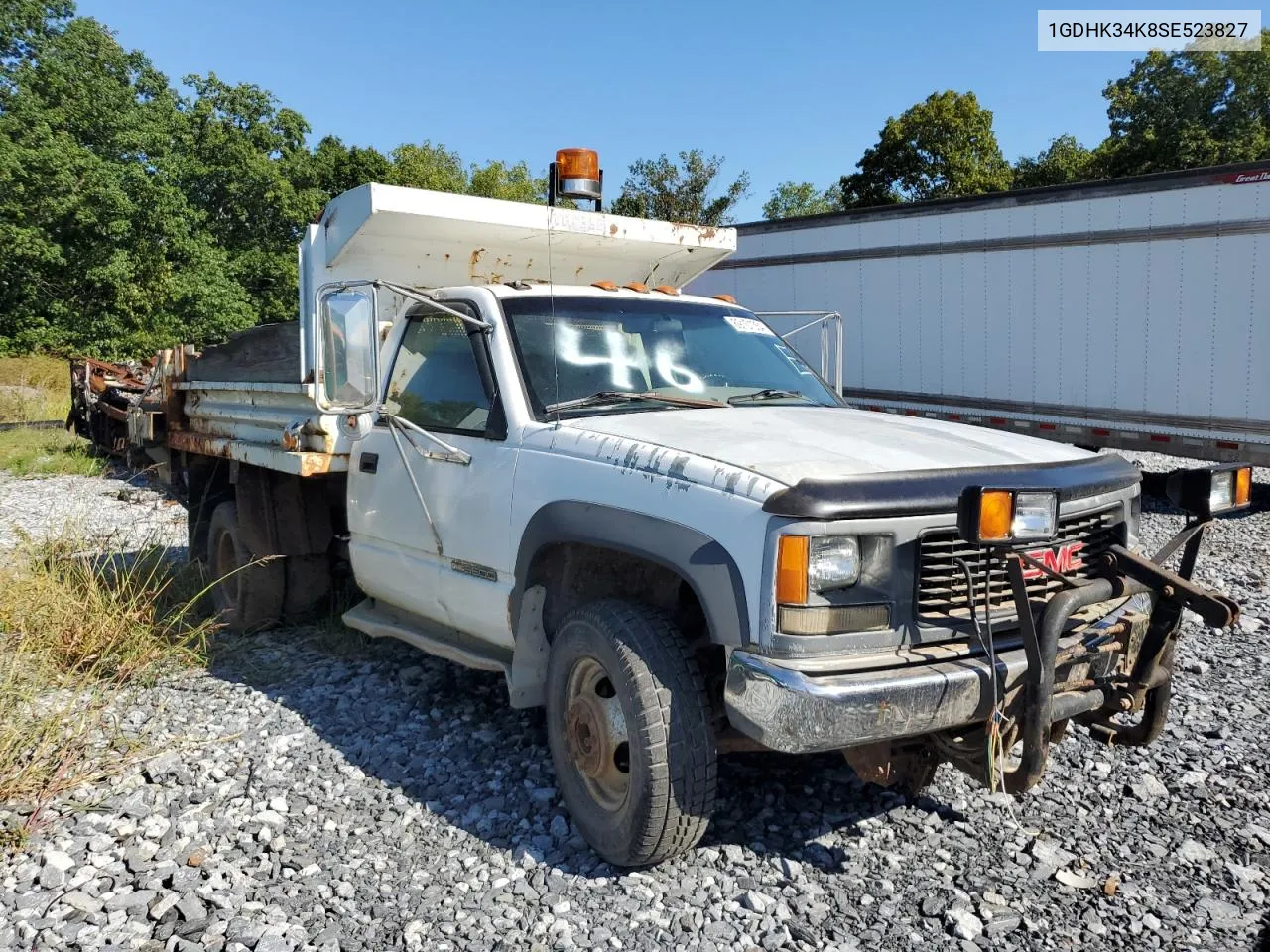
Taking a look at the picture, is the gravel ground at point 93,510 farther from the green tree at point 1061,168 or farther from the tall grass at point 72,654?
the green tree at point 1061,168

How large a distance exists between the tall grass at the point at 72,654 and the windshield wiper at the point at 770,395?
287 centimetres

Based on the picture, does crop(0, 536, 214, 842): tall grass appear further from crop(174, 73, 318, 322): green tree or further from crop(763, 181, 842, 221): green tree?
crop(763, 181, 842, 221): green tree

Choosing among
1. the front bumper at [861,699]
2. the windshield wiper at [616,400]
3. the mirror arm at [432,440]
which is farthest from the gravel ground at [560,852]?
the windshield wiper at [616,400]

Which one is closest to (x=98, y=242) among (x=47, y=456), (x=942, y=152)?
(x=47, y=456)

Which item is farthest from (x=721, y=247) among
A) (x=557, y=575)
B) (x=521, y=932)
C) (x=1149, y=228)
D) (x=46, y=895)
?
(x=1149, y=228)

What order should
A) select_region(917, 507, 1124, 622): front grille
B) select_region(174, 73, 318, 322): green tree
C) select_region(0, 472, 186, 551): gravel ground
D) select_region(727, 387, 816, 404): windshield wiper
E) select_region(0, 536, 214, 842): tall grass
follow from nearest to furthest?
select_region(917, 507, 1124, 622): front grille
select_region(0, 536, 214, 842): tall grass
select_region(727, 387, 816, 404): windshield wiper
select_region(0, 472, 186, 551): gravel ground
select_region(174, 73, 318, 322): green tree

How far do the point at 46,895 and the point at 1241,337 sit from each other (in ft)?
31.8

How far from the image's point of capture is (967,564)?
9.45 feet

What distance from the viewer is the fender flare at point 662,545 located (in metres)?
2.78

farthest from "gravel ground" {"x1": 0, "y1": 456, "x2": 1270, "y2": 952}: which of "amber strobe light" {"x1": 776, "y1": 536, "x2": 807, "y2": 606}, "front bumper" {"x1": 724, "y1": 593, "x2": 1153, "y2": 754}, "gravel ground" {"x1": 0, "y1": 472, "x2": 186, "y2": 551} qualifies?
"gravel ground" {"x1": 0, "y1": 472, "x2": 186, "y2": 551}

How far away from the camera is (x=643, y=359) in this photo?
4.14m

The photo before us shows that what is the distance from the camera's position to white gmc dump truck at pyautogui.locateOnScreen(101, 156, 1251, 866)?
273cm

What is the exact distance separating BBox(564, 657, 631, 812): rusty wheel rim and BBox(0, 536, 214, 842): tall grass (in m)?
1.89

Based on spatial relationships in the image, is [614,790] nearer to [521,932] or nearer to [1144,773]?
[521,932]
